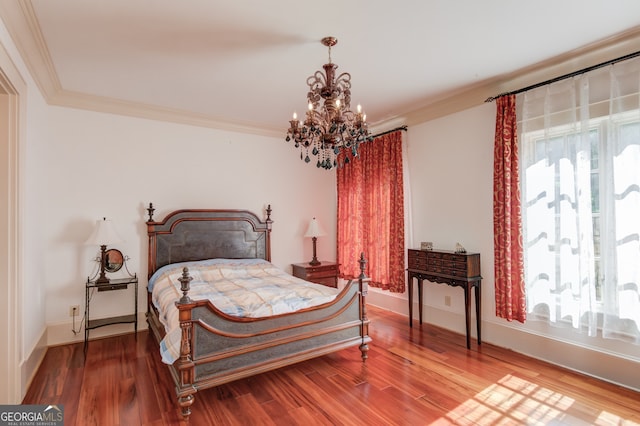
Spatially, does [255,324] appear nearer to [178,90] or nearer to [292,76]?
[292,76]

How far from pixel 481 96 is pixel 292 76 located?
6.79ft

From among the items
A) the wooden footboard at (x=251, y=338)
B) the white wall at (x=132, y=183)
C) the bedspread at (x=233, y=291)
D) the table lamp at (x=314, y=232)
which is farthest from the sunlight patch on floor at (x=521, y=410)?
the white wall at (x=132, y=183)

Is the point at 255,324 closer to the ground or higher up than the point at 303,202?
closer to the ground

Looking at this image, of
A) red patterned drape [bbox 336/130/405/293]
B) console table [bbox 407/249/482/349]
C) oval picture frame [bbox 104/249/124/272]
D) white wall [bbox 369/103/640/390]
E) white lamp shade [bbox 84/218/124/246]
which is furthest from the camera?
red patterned drape [bbox 336/130/405/293]

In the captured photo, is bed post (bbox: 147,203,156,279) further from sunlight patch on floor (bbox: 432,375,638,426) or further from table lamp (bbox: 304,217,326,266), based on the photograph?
sunlight patch on floor (bbox: 432,375,638,426)

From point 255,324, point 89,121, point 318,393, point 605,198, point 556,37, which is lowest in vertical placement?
point 318,393

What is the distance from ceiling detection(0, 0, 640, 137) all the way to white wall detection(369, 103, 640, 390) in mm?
368

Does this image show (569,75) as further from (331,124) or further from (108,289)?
(108,289)

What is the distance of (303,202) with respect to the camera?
5.31 metres

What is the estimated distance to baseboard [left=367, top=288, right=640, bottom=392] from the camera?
2.57 m

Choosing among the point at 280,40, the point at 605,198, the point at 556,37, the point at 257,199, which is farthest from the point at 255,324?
→ the point at 556,37

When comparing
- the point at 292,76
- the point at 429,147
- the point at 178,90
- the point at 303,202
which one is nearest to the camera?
the point at 292,76
